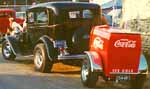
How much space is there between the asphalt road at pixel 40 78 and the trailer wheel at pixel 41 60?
0.58 ft

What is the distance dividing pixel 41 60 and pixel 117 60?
3571 mm

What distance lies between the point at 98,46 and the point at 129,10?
5936 millimetres

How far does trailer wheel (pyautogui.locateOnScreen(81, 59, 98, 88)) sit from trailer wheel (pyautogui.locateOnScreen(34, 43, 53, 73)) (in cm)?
235

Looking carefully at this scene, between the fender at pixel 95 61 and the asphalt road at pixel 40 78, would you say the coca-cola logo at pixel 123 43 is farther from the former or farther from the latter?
the asphalt road at pixel 40 78

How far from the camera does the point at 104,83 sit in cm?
1255

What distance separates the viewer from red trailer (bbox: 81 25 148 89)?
11.3m

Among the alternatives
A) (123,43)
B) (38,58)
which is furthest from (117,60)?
(38,58)

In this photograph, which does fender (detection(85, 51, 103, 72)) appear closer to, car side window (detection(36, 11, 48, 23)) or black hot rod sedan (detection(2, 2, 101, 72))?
black hot rod sedan (detection(2, 2, 101, 72))

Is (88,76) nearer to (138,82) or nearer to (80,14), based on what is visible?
(138,82)

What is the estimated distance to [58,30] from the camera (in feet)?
46.7

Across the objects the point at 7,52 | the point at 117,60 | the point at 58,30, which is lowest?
the point at 7,52

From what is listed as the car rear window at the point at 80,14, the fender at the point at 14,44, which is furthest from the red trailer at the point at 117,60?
the fender at the point at 14,44

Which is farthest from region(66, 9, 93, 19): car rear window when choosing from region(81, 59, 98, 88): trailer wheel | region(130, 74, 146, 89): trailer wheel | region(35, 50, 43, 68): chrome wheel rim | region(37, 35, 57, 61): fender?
region(130, 74, 146, 89): trailer wheel

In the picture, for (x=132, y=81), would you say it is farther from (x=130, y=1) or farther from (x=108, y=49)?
(x=130, y=1)
